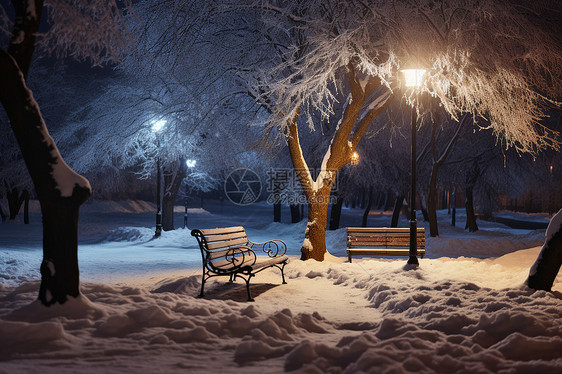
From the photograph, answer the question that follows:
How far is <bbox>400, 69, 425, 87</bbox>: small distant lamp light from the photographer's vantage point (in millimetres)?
9977

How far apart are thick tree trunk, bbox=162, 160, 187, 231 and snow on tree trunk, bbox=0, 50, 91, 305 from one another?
56.0ft

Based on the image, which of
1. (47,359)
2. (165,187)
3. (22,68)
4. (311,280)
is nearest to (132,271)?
(311,280)

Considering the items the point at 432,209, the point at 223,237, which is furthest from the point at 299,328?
the point at 432,209

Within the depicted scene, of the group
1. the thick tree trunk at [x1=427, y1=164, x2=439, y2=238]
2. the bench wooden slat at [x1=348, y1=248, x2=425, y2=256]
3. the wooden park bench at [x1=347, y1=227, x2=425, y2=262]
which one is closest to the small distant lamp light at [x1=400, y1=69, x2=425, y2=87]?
the wooden park bench at [x1=347, y1=227, x2=425, y2=262]

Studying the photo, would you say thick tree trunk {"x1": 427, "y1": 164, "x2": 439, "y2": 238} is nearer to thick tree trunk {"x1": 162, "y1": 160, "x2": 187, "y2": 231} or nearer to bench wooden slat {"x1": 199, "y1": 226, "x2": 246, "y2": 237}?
thick tree trunk {"x1": 162, "y1": 160, "x2": 187, "y2": 231}

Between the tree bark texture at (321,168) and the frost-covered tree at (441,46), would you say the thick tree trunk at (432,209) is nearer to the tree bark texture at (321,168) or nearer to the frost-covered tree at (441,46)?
the tree bark texture at (321,168)

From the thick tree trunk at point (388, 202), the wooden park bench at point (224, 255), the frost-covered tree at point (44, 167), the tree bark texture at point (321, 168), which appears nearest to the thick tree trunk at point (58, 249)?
the frost-covered tree at point (44, 167)

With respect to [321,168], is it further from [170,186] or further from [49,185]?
[170,186]

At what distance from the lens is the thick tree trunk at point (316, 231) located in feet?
41.7

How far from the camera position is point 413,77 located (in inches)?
396

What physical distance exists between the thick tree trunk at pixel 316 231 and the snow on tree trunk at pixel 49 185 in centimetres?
762

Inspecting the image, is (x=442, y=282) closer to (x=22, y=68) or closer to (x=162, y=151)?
(x=22, y=68)

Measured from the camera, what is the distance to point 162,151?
56.1 feet

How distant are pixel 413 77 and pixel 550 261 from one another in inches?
178
